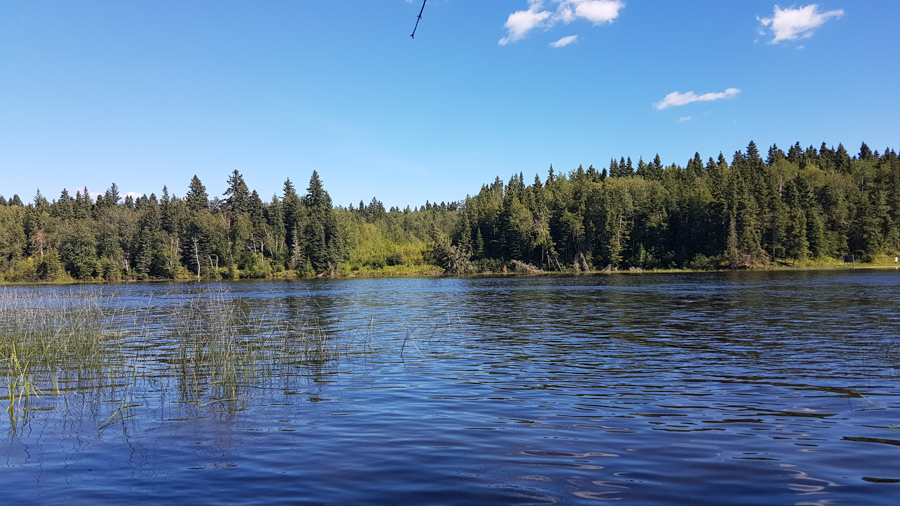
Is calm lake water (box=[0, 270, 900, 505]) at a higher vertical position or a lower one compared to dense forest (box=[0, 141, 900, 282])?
lower

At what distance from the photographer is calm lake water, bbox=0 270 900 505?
26.1ft

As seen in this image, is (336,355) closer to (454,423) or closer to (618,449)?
(454,423)

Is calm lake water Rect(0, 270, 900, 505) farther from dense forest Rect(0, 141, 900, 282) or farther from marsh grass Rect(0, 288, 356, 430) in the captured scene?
dense forest Rect(0, 141, 900, 282)

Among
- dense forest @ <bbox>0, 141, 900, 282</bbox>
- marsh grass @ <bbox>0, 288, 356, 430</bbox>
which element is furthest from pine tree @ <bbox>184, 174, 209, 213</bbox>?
marsh grass @ <bbox>0, 288, 356, 430</bbox>

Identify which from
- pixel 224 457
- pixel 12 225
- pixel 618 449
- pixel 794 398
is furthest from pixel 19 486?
pixel 12 225

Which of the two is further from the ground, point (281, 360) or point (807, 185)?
point (807, 185)

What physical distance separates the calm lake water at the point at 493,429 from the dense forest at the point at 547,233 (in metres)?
101

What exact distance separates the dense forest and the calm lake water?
101285mm

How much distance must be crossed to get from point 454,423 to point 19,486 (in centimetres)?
701

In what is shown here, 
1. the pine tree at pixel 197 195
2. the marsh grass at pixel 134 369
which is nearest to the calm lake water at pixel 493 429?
the marsh grass at pixel 134 369

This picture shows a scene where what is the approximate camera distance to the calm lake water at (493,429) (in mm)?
7961

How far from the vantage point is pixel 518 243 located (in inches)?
5472

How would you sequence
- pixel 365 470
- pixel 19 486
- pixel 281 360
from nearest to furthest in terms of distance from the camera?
pixel 19 486
pixel 365 470
pixel 281 360

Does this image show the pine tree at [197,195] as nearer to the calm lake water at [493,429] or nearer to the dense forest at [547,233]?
the dense forest at [547,233]
